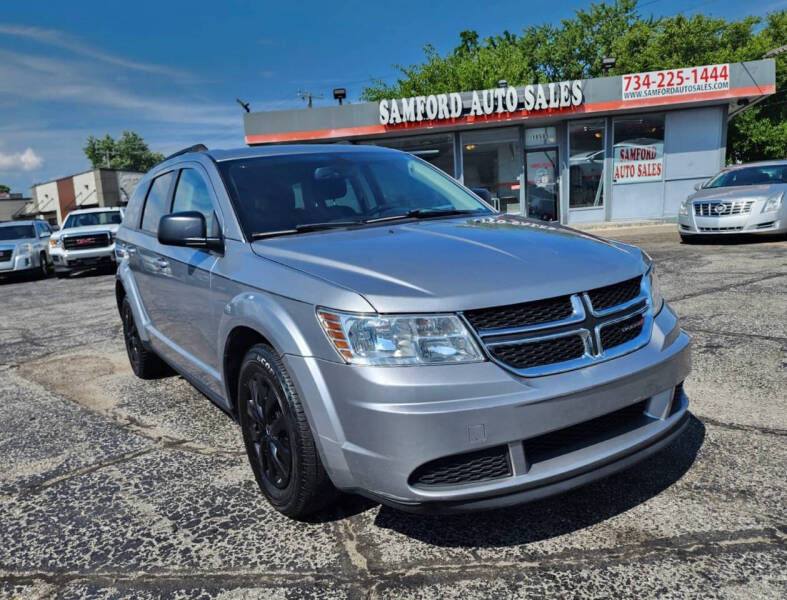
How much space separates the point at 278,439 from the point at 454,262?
1.05m

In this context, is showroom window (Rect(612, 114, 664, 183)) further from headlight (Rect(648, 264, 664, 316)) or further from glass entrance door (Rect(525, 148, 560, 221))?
headlight (Rect(648, 264, 664, 316))

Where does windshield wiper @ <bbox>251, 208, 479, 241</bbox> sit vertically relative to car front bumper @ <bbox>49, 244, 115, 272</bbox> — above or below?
above

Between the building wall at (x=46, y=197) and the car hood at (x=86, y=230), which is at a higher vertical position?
the building wall at (x=46, y=197)

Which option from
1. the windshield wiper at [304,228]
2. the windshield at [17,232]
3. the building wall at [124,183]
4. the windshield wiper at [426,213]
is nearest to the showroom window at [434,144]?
the windshield at [17,232]

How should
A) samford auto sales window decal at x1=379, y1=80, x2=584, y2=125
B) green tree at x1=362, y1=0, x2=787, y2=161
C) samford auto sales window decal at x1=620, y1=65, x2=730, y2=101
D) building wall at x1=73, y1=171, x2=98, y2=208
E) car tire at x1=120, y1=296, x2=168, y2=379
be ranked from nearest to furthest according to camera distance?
car tire at x1=120, y1=296, x2=168, y2=379 < samford auto sales window decal at x1=620, y1=65, x2=730, y2=101 < samford auto sales window decal at x1=379, y1=80, x2=584, y2=125 < green tree at x1=362, y1=0, x2=787, y2=161 < building wall at x1=73, y1=171, x2=98, y2=208

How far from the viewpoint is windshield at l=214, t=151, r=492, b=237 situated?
315 centimetres

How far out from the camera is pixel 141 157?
99.4 m

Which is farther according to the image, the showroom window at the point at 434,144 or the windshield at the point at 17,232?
the showroom window at the point at 434,144

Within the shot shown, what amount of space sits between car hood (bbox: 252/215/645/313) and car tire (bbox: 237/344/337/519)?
463 millimetres

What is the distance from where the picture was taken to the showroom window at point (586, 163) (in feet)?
59.6

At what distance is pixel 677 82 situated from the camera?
16.7 metres

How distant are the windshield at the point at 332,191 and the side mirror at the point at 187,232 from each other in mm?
193

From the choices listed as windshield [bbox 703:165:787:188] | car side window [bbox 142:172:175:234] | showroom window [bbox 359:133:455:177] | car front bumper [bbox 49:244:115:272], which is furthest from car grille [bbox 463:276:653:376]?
showroom window [bbox 359:133:455:177]

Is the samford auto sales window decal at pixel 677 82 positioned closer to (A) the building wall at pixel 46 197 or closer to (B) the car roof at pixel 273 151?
(B) the car roof at pixel 273 151
